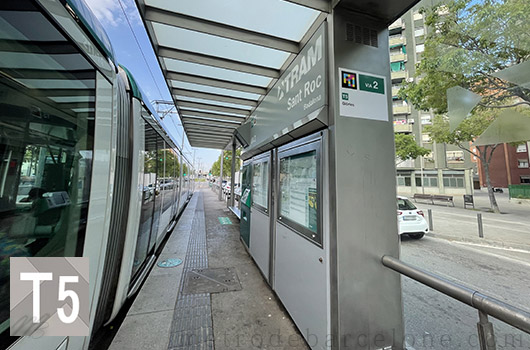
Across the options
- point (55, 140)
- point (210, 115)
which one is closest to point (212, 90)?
point (210, 115)

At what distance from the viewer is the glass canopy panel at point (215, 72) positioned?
3.65 metres

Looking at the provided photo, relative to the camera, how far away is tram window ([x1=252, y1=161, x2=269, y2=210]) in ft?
11.9

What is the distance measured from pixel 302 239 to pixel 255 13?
270cm

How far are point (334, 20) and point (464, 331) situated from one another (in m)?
3.85

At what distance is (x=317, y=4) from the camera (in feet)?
6.62

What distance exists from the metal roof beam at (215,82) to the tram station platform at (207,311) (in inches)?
141

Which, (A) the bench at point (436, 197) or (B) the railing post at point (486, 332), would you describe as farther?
(A) the bench at point (436, 197)

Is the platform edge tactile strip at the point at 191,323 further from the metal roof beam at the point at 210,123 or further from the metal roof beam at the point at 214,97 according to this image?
the metal roof beam at the point at 210,123

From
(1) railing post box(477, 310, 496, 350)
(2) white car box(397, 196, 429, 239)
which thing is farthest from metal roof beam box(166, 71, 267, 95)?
(2) white car box(397, 196, 429, 239)

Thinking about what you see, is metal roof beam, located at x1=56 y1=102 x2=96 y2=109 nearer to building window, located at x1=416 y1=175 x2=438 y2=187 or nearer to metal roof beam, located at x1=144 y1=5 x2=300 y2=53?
metal roof beam, located at x1=144 y1=5 x2=300 y2=53

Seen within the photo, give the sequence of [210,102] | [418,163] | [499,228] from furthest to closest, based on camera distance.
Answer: [418,163]
[499,228]
[210,102]

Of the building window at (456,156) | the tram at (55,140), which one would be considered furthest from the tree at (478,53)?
the building window at (456,156)

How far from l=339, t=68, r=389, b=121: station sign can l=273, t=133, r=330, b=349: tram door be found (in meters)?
0.40

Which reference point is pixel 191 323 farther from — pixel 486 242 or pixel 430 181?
pixel 430 181
